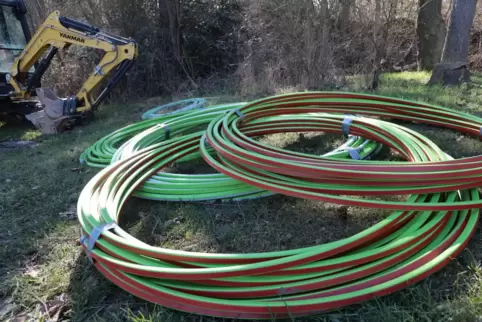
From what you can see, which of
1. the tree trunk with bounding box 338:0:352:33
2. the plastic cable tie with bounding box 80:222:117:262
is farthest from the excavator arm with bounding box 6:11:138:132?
the plastic cable tie with bounding box 80:222:117:262

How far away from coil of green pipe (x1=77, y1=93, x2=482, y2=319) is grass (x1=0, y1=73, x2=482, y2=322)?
11 centimetres

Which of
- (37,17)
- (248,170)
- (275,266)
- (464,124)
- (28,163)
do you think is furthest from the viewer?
(37,17)

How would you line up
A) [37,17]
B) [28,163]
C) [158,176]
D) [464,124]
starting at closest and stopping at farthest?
[158,176] < [464,124] < [28,163] < [37,17]

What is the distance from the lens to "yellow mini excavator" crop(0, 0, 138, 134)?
217 inches

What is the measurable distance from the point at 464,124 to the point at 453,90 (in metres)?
2.14

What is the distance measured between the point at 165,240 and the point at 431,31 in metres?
8.14

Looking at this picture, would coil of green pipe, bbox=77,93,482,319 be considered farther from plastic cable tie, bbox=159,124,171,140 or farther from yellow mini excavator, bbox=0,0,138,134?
yellow mini excavator, bbox=0,0,138,134

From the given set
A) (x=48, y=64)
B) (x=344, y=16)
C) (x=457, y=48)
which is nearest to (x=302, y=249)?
(x=457, y=48)

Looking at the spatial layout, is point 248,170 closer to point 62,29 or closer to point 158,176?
point 158,176

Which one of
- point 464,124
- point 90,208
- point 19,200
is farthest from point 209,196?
point 464,124

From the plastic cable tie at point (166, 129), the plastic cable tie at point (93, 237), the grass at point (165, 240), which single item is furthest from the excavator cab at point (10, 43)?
the plastic cable tie at point (93, 237)

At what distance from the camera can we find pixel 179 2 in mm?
9062

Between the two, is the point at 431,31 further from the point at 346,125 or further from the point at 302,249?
the point at 302,249

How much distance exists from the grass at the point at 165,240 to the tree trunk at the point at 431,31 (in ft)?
18.1
